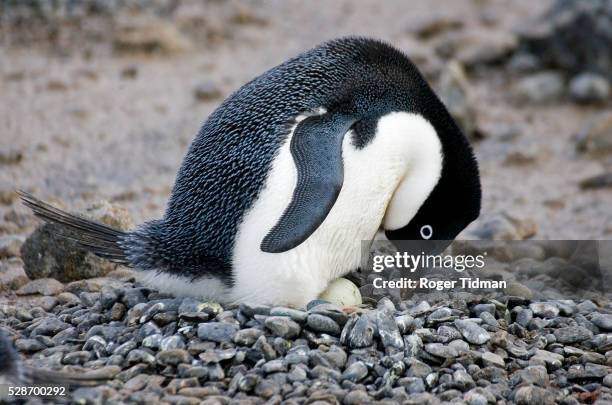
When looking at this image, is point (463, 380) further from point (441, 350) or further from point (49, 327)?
point (49, 327)

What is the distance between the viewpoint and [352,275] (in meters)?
3.67

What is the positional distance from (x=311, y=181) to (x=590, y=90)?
16.2 feet

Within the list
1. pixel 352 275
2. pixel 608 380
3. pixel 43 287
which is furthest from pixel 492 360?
pixel 43 287

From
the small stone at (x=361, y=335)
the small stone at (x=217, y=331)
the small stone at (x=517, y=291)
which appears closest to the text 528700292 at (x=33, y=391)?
the small stone at (x=217, y=331)

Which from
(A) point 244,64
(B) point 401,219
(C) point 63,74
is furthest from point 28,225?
→ (A) point 244,64

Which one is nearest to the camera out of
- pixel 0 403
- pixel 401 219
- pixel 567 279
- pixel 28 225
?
pixel 0 403

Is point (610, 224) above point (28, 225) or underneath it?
above

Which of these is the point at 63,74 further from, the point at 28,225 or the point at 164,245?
the point at 164,245

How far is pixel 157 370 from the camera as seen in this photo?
2.87 meters

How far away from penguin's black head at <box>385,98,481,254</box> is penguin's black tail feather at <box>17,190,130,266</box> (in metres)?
1.14

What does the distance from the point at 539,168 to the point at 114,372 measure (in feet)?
14.7

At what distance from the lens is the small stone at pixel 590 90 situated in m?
7.45

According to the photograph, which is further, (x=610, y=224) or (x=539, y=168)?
(x=539, y=168)

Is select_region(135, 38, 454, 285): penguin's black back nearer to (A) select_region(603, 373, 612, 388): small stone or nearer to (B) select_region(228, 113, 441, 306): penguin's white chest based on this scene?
(B) select_region(228, 113, 441, 306): penguin's white chest
